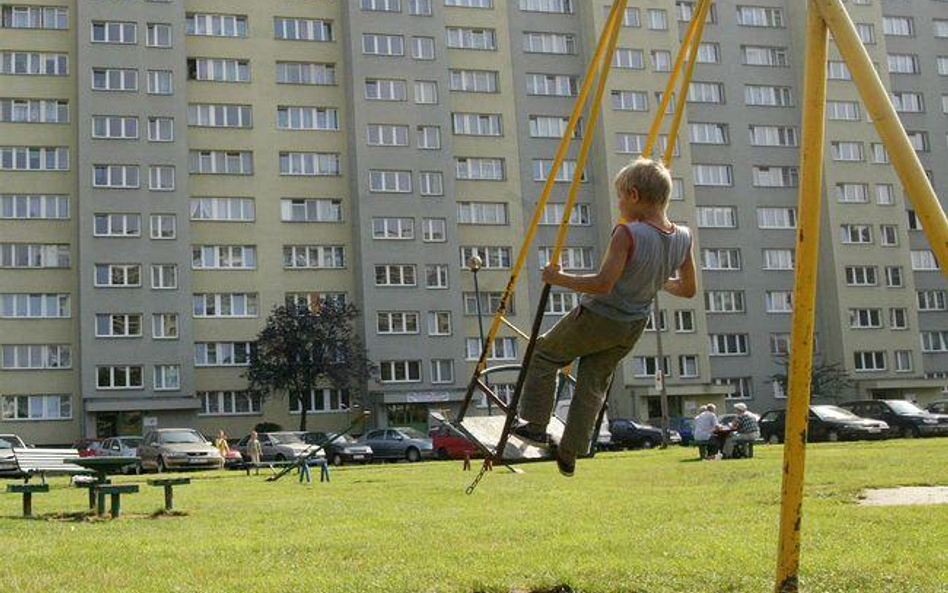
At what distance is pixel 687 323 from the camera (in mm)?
79625

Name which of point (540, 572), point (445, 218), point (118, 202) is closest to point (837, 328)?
point (445, 218)

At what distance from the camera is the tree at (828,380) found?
78.2 metres

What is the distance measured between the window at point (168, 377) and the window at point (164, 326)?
177cm

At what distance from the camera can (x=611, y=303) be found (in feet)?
24.1

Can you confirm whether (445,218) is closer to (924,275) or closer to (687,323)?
(687,323)

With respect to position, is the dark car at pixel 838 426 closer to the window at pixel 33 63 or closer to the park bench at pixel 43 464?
the park bench at pixel 43 464

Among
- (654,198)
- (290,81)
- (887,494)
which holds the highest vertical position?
(290,81)

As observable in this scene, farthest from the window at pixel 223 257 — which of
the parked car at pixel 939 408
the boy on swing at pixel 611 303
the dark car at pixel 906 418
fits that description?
the boy on swing at pixel 611 303

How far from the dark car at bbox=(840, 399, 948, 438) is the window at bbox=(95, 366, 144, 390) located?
41451mm

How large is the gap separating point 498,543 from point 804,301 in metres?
5.65

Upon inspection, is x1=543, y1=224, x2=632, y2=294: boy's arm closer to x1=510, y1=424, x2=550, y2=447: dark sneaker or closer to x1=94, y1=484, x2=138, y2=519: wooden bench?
x1=510, y1=424, x2=550, y2=447: dark sneaker

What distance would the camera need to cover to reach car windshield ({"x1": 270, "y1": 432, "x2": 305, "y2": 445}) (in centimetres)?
5162

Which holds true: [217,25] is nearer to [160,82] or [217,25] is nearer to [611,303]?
[160,82]

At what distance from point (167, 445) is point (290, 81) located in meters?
36.4
